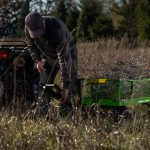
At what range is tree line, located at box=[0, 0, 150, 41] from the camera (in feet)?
94.1

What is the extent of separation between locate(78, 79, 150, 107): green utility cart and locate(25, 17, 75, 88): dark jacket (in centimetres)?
40

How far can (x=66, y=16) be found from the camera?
33.5m

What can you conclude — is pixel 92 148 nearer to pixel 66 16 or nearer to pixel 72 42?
pixel 72 42

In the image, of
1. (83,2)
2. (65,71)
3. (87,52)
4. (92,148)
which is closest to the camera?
(92,148)

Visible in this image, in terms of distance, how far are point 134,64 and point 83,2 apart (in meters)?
24.0

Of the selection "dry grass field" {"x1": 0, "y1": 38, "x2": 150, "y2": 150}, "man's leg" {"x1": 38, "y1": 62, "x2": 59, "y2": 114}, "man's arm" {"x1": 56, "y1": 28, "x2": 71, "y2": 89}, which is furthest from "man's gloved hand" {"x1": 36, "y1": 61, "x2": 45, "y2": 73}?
"dry grass field" {"x1": 0, "y1": 38, "x2": 150, "y2": 150}

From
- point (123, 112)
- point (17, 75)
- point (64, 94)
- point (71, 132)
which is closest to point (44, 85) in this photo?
point (64, 94)

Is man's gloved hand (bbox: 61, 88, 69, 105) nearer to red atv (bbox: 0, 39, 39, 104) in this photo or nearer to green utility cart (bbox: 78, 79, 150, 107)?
green utility cart (bbox: 78, 79, 150, 107)

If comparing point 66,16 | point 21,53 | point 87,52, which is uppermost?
point 21,53

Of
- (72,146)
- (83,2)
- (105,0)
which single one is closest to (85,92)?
(72,146)

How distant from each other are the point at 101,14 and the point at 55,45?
2536cm

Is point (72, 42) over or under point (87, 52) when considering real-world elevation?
over

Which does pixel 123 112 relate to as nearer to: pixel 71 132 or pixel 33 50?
pixel 33 50

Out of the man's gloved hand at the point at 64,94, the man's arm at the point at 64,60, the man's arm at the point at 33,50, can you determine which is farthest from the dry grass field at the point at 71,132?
the man's arm at the point at 33,50
